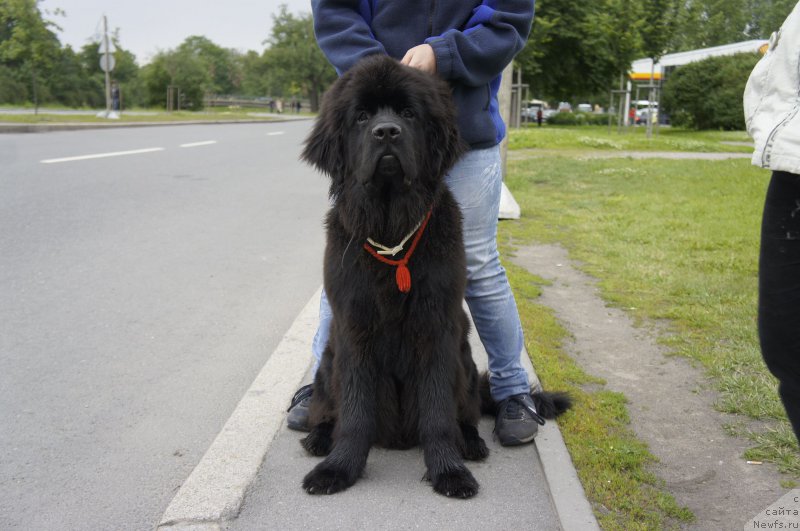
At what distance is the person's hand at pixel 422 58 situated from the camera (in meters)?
3.02

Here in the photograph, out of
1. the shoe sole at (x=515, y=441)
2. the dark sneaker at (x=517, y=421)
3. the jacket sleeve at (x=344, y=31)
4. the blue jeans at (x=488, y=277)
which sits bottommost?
the shoe sole at (x=515, y=441)

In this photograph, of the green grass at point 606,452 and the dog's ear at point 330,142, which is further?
the dog's ear at point 330,142

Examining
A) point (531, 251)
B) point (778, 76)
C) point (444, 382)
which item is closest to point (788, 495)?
point (444, 382)

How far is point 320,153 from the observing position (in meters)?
3.04

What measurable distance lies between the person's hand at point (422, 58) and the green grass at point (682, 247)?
2.16 metres

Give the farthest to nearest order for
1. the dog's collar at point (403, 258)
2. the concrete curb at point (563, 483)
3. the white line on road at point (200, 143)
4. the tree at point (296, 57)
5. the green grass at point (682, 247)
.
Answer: the tree at point (296, 57), the white line on road at point (200, 143), the green grass at point (682, 247), the dog's collar at point (403, 258), the concrete curb at point (563, 483)

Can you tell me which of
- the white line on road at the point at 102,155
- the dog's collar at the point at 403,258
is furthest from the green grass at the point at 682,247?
the white line on road at the point at 102,155

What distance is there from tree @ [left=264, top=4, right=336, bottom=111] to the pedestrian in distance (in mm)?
88094

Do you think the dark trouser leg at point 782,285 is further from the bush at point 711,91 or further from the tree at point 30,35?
the bush at point 711,91

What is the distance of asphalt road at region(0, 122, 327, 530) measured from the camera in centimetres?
310

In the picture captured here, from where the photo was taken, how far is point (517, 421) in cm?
339

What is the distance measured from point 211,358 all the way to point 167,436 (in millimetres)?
1148

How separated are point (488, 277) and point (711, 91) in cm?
3411

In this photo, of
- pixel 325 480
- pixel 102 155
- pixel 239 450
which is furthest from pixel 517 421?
pixel 102 155
